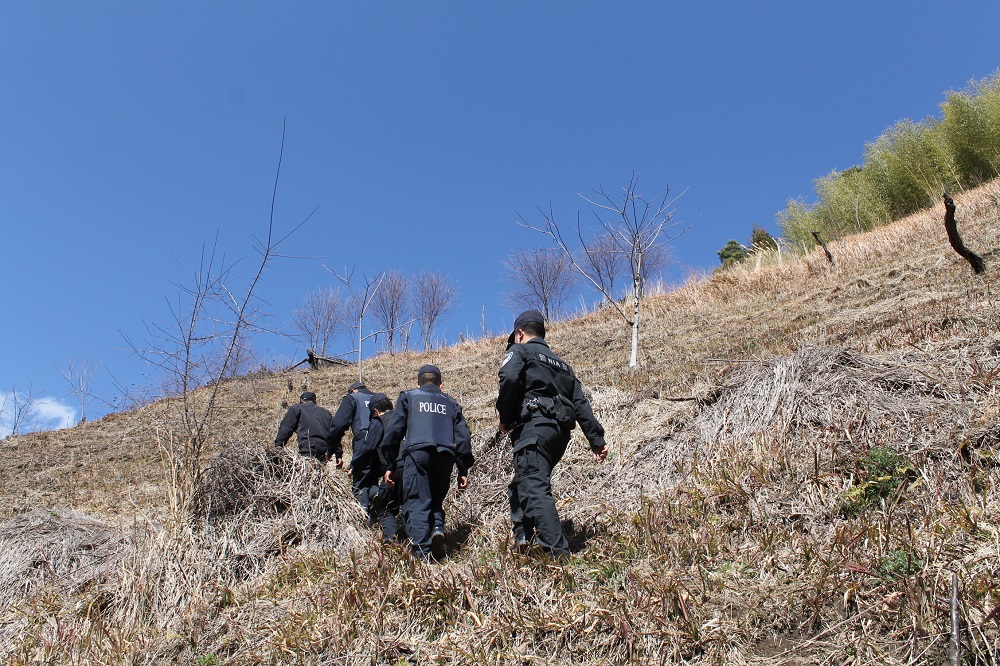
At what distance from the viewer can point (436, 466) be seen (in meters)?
4.32

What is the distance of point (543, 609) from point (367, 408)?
3401 millimetres

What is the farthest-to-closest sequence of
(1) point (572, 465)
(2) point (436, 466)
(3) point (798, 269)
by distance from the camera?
(3) point (798, 269) < (1) point (572, 465) < (2) point (436, 466)

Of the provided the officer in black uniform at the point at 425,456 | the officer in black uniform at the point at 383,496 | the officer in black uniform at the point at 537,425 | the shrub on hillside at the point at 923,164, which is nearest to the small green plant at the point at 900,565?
the officer in black uniform at the point at 537,425

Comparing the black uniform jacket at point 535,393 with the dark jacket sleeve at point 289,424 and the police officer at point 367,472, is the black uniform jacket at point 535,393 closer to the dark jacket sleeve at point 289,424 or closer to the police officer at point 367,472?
the police officer at point 367,472

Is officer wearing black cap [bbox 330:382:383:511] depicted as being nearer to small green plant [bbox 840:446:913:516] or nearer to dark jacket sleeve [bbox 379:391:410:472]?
dark jacket sleeve [bbox 379:391:410:472]

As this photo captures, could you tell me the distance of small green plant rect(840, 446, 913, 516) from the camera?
11.9 ft

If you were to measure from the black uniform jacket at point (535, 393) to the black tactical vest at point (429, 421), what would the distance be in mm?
507

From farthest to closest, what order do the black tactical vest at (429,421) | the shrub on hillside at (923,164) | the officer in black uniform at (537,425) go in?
the shrub on hillside at (923,164)
the black tactical vest at (429,421)
the officer in black uniform at (537,425)

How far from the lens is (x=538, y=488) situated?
12.5 feet

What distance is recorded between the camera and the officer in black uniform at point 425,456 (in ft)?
13.6

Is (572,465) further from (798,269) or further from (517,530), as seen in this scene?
(798,269)

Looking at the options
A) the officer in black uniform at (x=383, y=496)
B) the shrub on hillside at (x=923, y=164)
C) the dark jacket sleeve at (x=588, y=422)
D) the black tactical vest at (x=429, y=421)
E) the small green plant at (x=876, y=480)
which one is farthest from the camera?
the shrub on hillside at (x=923, y=164)

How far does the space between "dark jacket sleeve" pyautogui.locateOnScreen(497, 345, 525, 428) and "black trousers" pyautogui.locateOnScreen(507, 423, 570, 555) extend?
0.45 feet

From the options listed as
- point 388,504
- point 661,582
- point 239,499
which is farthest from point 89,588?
point 661,582
